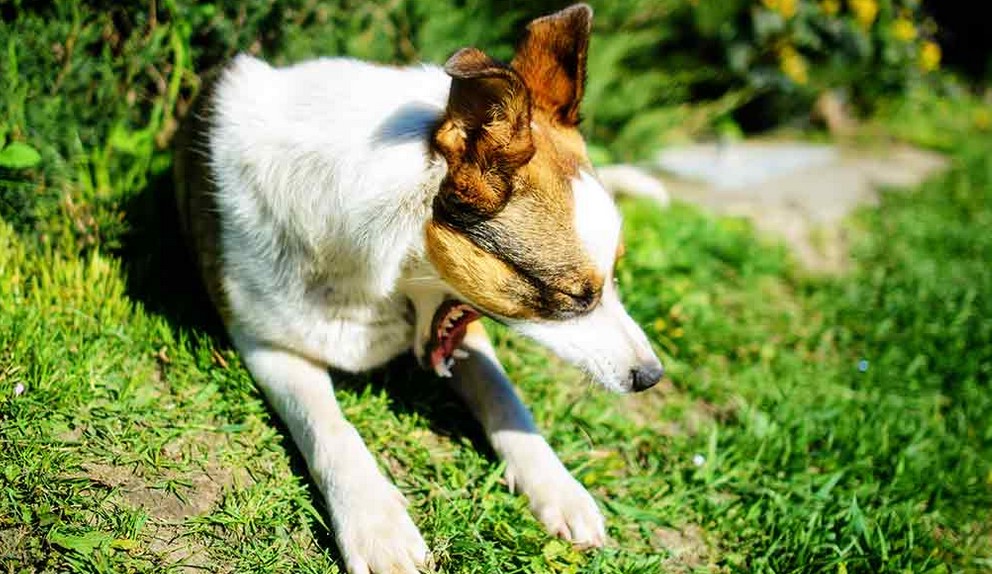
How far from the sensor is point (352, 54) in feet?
12.2

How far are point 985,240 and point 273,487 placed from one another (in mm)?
4303

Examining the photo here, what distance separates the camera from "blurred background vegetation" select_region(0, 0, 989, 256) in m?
3.01

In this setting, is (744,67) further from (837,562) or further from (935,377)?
(837,562)

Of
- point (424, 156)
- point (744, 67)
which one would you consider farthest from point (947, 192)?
point (424, 156)

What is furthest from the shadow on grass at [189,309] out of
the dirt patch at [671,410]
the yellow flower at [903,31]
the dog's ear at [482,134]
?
the yellow flower at [903,31]

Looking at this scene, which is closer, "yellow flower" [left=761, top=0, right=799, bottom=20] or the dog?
the dog

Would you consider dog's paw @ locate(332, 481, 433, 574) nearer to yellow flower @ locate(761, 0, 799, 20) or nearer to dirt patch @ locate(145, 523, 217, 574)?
dirt patch @ locate(145, 523, 217, 574)

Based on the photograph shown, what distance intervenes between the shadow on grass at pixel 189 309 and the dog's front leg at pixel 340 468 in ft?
0.41

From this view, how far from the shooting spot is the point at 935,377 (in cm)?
361

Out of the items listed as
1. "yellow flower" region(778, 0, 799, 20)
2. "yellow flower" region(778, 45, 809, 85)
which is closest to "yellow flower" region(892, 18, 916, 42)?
"yellow flower" region(778, 45, 809, 85)

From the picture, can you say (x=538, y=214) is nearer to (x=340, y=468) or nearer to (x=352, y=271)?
(x=352, y=271)

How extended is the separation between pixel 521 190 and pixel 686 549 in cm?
→ 119

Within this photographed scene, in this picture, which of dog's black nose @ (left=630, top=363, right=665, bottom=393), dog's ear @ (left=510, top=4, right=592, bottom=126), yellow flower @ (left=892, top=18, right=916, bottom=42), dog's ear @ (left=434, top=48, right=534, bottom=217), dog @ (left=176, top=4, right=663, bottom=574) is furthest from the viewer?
yellow flower @ (left=892, top=18, right=916, bottom=42)

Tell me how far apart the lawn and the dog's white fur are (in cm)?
12
